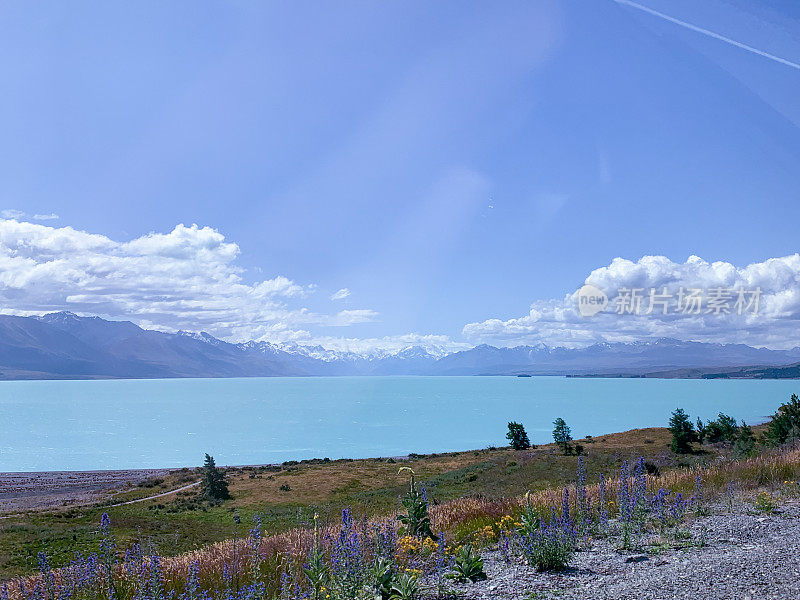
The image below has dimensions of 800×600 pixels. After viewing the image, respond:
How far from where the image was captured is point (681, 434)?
38812 millimetres

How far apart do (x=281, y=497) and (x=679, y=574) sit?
35807mm

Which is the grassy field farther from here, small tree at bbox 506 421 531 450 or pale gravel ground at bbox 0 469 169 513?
pale gravel ground at bbox 0 469 169 513

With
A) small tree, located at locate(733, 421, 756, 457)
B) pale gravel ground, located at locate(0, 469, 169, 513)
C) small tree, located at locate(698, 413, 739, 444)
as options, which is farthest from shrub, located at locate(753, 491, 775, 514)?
pale gravel ground, located at locate(0, 469, 169, 513)

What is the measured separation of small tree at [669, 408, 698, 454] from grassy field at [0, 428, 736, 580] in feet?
3.99

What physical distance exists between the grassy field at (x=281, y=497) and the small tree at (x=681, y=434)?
3.99ft

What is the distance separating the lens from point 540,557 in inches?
250

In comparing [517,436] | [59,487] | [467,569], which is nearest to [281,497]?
[517,436]

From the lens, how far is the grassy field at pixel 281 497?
73.0ft

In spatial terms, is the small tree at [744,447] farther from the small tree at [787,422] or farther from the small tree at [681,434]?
the small tree at [681,434]

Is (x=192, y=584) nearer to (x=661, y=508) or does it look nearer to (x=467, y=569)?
(x=467, y=569)

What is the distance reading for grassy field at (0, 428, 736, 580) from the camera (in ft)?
73.0

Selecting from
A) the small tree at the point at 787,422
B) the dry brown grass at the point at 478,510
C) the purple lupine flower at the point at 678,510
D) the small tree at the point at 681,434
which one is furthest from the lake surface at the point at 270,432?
the purple lupine flower at the point at 678,510

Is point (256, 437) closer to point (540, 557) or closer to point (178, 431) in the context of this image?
point (178, 431)

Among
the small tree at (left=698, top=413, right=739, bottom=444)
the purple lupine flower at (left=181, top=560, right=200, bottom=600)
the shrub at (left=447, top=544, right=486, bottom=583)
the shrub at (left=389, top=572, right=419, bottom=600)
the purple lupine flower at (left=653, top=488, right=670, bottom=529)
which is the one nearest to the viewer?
the shrub at (left=389, top=572, right=419, bottom=600)
